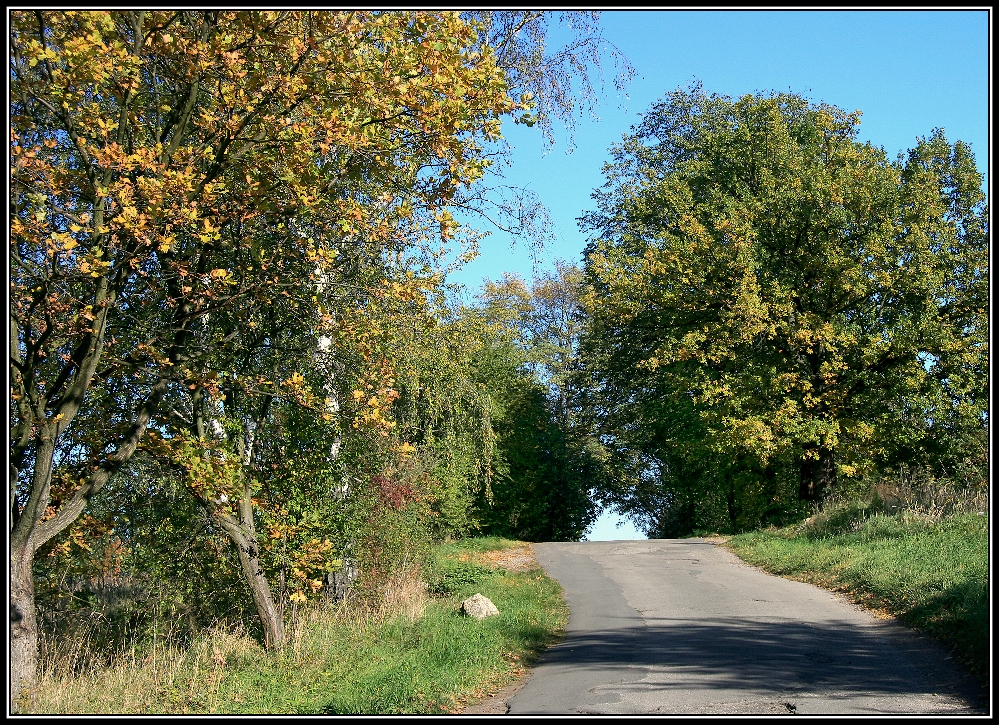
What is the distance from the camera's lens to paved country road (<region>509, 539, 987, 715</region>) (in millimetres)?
7680

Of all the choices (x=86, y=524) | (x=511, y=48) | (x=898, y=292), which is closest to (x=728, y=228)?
(x=898, y=292)

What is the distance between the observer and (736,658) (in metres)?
9.48

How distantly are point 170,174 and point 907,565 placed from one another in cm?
1184

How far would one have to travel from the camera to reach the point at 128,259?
7984 mm

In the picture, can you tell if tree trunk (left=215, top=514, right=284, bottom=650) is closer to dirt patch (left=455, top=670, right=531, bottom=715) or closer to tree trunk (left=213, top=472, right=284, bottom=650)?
tree trunk (left=213, top=472, right=284, bottom=650)

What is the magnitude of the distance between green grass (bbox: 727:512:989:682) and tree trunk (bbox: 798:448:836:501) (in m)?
4.43

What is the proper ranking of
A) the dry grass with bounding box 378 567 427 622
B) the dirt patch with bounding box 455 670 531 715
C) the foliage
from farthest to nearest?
the foliage
the dry grass with bounding box 378 567 427 622
the dirt patch with bounding box 455 670 531 715

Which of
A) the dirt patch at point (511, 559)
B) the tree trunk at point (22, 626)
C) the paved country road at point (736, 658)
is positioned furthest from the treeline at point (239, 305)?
the paved country road at point (736, 658)

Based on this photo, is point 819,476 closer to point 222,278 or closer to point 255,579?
point 255,579

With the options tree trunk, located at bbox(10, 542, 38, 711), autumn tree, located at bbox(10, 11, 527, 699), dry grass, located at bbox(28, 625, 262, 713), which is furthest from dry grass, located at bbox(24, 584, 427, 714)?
autumn tree, located at bbox(10, 11, 527, 699)

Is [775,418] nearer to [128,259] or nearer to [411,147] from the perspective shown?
[411,147]

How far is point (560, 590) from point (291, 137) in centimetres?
1043

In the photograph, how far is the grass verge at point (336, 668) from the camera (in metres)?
8.21

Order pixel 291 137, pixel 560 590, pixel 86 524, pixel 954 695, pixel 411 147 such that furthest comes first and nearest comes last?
pixel 560 590, pixel 86 524, pixel 411 147, pixel 291 137, pixel 954 695
